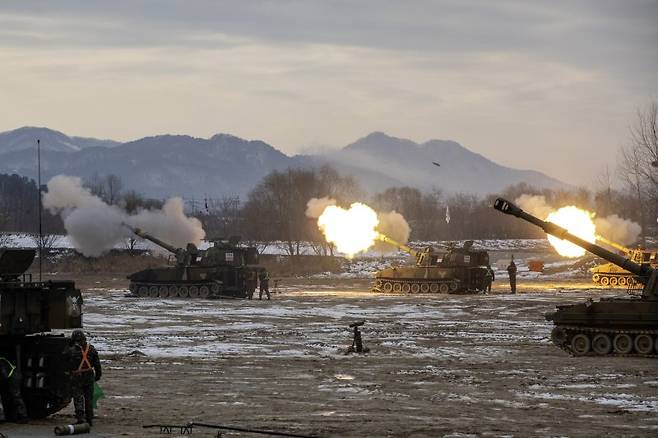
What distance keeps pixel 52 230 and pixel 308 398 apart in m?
118

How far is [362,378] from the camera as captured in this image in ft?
84.4

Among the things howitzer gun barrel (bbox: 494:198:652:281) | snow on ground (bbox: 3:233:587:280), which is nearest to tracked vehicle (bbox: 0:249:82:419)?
howitzer gun barrel (bbox: 494:198:652:281)

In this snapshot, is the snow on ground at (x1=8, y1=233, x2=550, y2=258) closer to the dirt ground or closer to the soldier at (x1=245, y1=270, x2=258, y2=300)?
the soldier at (x1=245, y1=270, x2=258, y2=300)

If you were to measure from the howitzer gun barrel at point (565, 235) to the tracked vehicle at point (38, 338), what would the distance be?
15589mm

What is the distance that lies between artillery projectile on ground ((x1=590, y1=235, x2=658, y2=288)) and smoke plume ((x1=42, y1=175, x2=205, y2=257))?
25207mm

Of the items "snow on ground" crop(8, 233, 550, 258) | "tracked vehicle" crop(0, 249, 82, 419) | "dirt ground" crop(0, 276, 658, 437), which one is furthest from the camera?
"snow on ground" crop(8, 233, 550, 258)

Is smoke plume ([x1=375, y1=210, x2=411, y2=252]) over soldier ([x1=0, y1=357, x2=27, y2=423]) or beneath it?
over

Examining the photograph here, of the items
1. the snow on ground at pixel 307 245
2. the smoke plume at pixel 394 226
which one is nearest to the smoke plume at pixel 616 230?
the smoke plume at pixel 394 226

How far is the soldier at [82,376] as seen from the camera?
62.2ft

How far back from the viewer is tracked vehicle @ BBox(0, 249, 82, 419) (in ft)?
65.3

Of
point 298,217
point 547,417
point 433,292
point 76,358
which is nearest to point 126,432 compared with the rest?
point 76,358

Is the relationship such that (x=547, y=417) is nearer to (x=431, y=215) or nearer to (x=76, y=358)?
(x=76, y=358)

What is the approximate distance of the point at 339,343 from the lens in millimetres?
34531

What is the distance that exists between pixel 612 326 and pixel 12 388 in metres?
17.6
